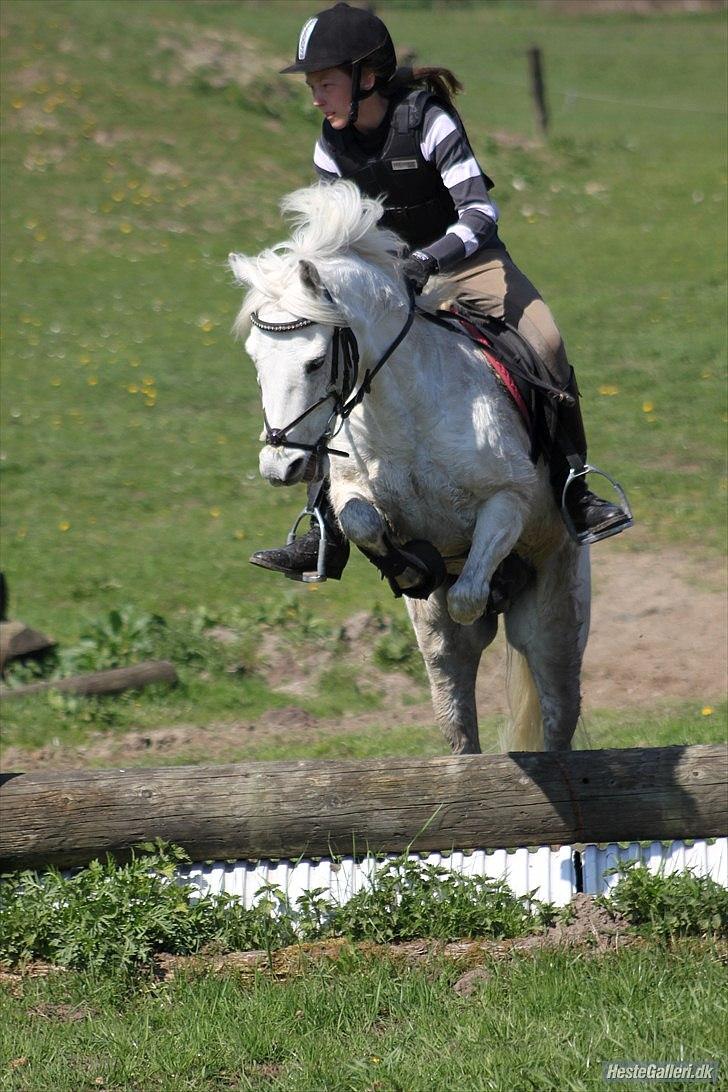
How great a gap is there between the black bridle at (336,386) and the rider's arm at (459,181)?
577 millimetres

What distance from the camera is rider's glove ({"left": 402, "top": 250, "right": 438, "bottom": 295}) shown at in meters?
5.28

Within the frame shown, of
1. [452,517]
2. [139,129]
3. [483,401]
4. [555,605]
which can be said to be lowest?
[555,605]

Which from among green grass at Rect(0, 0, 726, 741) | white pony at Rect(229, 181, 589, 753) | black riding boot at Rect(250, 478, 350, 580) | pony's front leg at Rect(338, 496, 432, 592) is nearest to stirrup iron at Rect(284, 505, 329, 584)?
black riding boot at Rect(250, 478, 350, 580)

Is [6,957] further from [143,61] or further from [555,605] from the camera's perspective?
[143,61]

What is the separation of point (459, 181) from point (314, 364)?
49.7 inches

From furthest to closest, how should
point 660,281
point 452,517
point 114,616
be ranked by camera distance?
point 660,281 → point 114,616 → point 452,517

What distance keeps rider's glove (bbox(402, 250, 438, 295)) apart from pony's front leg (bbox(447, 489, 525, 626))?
33.1 inches

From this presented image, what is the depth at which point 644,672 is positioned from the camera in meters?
9.47

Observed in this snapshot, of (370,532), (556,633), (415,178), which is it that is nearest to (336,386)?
(370,532)

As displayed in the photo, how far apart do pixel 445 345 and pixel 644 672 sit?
4.60 meters

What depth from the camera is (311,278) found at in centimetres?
467

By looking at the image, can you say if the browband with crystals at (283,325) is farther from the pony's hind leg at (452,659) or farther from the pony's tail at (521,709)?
the pony's tail at (521,709)

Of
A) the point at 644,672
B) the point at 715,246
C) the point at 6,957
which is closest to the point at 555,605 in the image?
the point at 6,957

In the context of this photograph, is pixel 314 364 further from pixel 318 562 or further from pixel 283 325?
pixel 318 562
